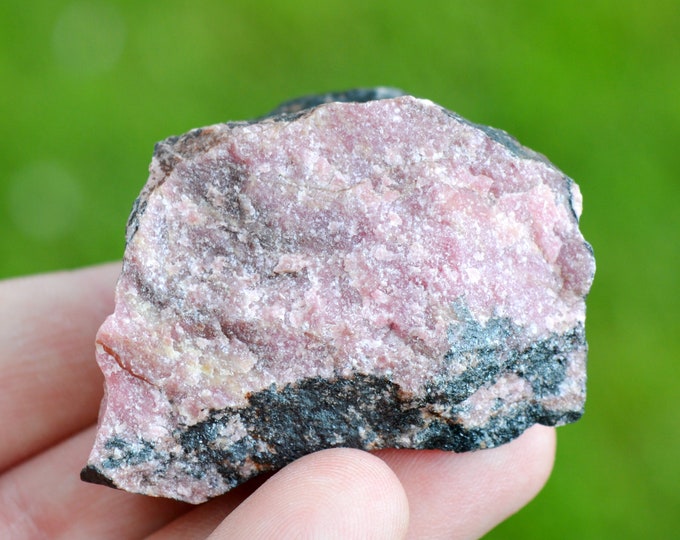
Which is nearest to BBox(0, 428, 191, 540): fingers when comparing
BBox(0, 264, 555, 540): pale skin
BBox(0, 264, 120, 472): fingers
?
BBox(0, 264, 555, 540): pale skin

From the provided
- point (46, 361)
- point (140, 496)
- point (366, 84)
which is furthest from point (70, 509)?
point (366, 84)

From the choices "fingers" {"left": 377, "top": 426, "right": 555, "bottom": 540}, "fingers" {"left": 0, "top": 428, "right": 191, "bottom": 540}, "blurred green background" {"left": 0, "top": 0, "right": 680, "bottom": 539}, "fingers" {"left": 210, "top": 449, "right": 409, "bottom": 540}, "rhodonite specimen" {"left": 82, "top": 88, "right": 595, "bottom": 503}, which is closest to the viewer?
"fingers" {"left": 210, "top": 449, "right": 409, "bottom": 540}

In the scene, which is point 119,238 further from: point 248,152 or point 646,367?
point 646,367

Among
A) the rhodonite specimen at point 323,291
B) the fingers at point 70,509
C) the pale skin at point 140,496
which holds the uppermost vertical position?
the rhodonite specimen at point 323,291

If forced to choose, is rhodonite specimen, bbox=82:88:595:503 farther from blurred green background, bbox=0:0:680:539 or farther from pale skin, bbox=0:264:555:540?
blurred green background, bbox=0:0:680:539

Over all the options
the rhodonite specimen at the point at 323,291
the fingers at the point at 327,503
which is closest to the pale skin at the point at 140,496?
the fingers at the point at 327,503

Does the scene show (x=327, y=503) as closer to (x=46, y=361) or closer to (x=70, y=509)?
(x=70, y=509)

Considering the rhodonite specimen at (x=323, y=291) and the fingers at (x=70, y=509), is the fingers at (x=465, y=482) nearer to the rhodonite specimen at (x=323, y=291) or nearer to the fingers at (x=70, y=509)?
the rhodonite specimen at (x=323, y=291)
